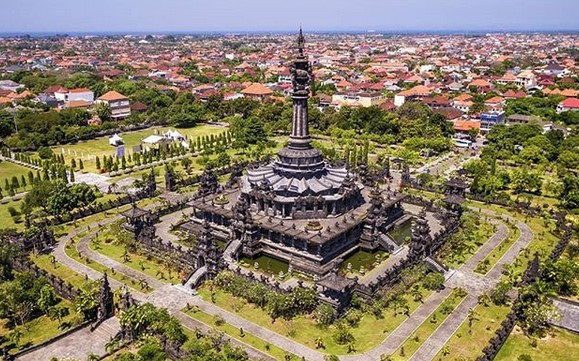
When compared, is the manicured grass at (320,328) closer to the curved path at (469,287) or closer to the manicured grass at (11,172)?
the curved path at (469,287)

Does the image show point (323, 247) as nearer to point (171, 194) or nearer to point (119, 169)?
point (171, 194)

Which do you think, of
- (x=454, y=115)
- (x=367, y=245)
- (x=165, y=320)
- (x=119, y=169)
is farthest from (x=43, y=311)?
(x=454, y=115)

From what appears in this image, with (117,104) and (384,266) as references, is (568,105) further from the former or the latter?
(117,104)

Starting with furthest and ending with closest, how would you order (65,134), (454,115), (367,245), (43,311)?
(454,115), (65,134), (367,245), (43,311)

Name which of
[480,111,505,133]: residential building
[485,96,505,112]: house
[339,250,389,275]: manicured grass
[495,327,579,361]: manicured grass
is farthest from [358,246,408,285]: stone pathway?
[485,96,505,112]: house

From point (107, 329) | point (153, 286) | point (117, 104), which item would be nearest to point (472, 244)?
point (153, 286)

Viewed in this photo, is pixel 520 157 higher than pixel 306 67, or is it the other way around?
pixel 306 67

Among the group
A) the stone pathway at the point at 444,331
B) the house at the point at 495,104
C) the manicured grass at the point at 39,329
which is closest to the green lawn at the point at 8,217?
the manicured grass at the point at 39,329
